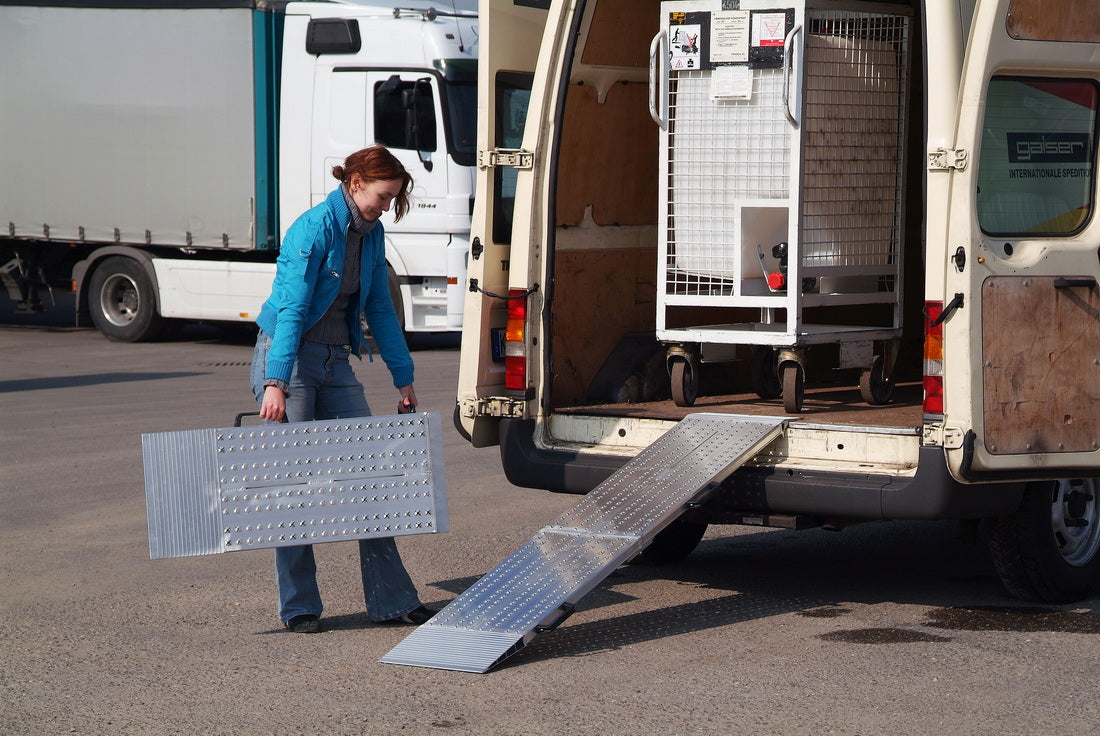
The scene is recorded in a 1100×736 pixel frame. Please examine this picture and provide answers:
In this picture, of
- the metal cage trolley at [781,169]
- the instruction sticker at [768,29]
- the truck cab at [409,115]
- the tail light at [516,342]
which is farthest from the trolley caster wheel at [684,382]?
the truck cab at [409,115]

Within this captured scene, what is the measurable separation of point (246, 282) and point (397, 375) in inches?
422

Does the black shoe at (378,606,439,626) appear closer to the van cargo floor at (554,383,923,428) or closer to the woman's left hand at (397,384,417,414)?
the woman's left hand at (397,384,417,414)

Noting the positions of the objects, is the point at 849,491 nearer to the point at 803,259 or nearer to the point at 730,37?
the point at 803,259

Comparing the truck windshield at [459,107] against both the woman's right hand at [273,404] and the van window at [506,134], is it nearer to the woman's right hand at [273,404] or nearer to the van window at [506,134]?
the van window at [506,134]

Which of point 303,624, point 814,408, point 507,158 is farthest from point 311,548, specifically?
point 814,408

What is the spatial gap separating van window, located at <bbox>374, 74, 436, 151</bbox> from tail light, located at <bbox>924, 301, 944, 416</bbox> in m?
10.6

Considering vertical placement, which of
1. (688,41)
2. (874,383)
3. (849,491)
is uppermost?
(688,41)

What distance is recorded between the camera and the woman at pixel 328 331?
236 inches

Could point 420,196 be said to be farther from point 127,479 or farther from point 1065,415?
point 1065,415

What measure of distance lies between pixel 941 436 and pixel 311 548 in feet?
7.93

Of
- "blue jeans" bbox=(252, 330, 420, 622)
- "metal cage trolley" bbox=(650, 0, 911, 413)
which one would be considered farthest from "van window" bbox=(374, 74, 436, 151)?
"blue jeans" bbox=(252, 330, 420, 622)

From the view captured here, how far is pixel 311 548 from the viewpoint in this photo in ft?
20.5

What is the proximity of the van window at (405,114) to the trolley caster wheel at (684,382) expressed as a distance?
898 cm

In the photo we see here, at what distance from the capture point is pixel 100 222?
17891mm
